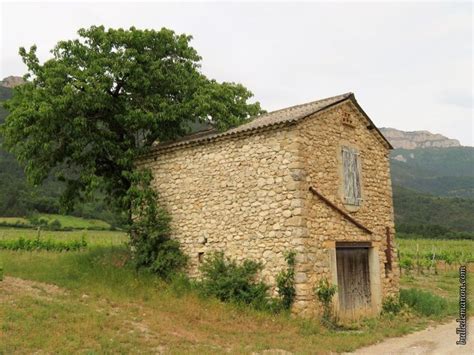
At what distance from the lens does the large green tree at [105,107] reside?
14133mm

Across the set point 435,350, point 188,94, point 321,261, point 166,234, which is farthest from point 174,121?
point 435,350

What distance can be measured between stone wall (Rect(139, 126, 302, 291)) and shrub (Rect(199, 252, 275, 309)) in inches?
10.1

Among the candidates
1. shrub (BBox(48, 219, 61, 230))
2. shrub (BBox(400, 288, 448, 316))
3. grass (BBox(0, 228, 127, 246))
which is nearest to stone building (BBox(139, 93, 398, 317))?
shrub (BBox(400, 288, 448, 316))

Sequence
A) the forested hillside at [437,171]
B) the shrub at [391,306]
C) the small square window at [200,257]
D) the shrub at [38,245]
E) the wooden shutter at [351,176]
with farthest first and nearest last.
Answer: the forested hillside at [437,171] → the shrub at [38,245] → the shrub at [391,306] → the small square window at [200,257] → the wooden shutter at [351,176]

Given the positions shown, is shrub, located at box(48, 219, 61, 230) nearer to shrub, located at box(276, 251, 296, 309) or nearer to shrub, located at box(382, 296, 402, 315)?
shrub, located at box(382, 296, 402, 315)

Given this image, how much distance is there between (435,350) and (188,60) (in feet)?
39.8

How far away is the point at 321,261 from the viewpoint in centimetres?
1166

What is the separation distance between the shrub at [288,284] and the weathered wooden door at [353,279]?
5.94 ft

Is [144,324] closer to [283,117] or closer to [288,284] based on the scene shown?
[288,284]

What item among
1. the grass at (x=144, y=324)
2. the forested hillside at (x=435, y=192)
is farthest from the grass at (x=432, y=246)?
the grass at (x=144, y=324)

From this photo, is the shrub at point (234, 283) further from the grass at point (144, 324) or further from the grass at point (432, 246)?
the grass at point (432, 246)

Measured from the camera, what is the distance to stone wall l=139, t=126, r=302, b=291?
11578 millimetres

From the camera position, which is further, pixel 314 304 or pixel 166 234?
pixel 166 234

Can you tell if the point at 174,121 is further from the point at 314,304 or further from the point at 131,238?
the point at 314,304
